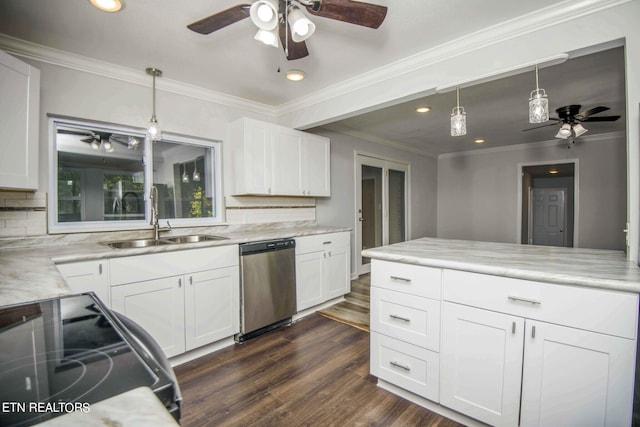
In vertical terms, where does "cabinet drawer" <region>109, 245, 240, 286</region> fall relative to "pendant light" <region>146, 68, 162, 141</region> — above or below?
below

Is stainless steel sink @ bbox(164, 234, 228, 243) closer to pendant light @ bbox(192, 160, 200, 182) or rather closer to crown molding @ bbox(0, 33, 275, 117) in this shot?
pendant light @ bbox(192, 160, 200, 182)

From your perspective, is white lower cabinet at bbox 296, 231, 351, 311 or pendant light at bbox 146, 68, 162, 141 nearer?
pendant light at bbox 146, 68, 162, 141

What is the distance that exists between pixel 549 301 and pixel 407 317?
0.73 meters

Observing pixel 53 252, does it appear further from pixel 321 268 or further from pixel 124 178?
pixel 321 268

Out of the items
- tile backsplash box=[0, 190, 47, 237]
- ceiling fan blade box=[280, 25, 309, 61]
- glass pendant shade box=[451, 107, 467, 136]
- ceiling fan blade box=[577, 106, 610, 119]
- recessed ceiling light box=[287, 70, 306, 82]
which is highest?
recessed ceiling light box=[287, 70, 306, 82]

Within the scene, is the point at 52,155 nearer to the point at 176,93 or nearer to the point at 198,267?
the point at 176,93

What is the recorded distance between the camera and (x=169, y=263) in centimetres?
218

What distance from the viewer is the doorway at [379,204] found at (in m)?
4.79

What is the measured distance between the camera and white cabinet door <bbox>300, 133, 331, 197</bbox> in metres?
3.54

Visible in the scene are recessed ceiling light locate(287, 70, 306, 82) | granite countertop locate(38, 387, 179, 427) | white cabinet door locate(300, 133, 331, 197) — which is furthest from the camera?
white cabinet door locate(300, 133, 331, 197)

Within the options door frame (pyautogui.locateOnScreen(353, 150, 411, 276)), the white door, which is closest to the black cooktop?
door frame (pyautogui.locateOnScreen(353, 150, 411, 276))

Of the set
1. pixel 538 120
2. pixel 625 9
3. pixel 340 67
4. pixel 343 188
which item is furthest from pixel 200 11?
pixel 343 188

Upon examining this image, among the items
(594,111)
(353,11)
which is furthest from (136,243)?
(594,111)

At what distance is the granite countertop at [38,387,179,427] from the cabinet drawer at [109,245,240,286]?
6.01ft
